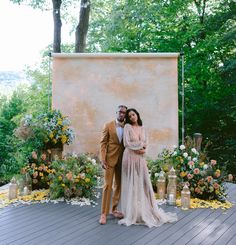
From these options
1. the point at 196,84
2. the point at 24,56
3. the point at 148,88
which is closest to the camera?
the point at 148,88

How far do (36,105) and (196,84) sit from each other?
593cm

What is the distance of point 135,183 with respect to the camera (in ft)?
16.5

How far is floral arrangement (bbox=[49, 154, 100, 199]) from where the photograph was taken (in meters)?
6.07

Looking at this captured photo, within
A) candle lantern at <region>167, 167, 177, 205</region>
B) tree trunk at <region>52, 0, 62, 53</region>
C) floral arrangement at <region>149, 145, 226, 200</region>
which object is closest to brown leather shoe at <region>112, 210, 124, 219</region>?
candle lantern at <region>167, 167, 177, 205</region>

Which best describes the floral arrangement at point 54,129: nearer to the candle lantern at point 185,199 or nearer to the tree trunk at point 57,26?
the candle lantern at point 185,199

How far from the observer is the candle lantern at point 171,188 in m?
5.93

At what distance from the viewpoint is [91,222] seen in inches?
198

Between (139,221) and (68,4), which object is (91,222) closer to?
(139,221)

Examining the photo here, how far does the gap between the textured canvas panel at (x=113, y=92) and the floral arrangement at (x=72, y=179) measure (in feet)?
5.26

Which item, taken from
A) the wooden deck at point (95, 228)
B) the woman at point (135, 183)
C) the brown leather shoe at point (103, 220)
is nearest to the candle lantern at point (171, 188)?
the wooden deck at point (95, 228)

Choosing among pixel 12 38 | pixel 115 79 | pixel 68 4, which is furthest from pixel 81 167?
pixel 12 38

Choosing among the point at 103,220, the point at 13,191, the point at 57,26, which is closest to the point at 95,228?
the point at 103,220

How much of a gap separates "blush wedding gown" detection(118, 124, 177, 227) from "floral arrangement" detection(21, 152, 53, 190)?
2.01 meters

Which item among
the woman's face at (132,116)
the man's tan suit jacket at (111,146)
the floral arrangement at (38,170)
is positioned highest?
the woman's face at (132,116)
